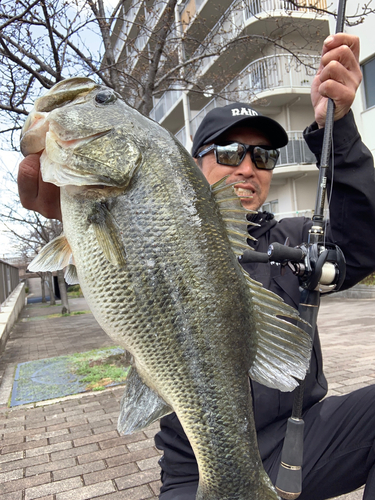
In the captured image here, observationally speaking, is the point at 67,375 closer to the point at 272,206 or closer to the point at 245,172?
the point at 245,172

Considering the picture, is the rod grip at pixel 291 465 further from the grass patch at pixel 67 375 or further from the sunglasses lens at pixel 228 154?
the grass patch at pixel 67 375

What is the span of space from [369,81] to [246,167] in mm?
12810

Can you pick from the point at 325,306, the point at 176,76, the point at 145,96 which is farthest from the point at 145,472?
the point at 325,306

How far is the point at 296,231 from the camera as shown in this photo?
8.88ft

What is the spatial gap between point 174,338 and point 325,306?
1264 centimetres

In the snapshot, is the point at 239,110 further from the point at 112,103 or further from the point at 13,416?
the point at 13,416

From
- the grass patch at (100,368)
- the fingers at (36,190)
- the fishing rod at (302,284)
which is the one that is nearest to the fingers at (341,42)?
the fishing rod at (302,284)

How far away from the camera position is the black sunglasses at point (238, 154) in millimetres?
2465

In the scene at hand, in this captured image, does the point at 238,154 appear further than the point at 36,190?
Yes

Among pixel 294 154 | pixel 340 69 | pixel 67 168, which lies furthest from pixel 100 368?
pixel 294 154

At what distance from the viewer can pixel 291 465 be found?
1.82 m

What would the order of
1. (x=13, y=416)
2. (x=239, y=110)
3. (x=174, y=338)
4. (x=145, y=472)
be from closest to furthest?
(x=174, y=338), (x=239, y=110), (x=145, y=472), (x=13, y=416)

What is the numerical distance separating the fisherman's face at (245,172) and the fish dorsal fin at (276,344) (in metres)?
0.99

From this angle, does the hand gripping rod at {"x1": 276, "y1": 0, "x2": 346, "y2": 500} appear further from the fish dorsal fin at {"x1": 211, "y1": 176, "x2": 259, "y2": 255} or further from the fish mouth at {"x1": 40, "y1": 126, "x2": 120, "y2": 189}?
the fish mouth at {"x1": 40, "y1": 126, "x2": 120, "y2": 189}
